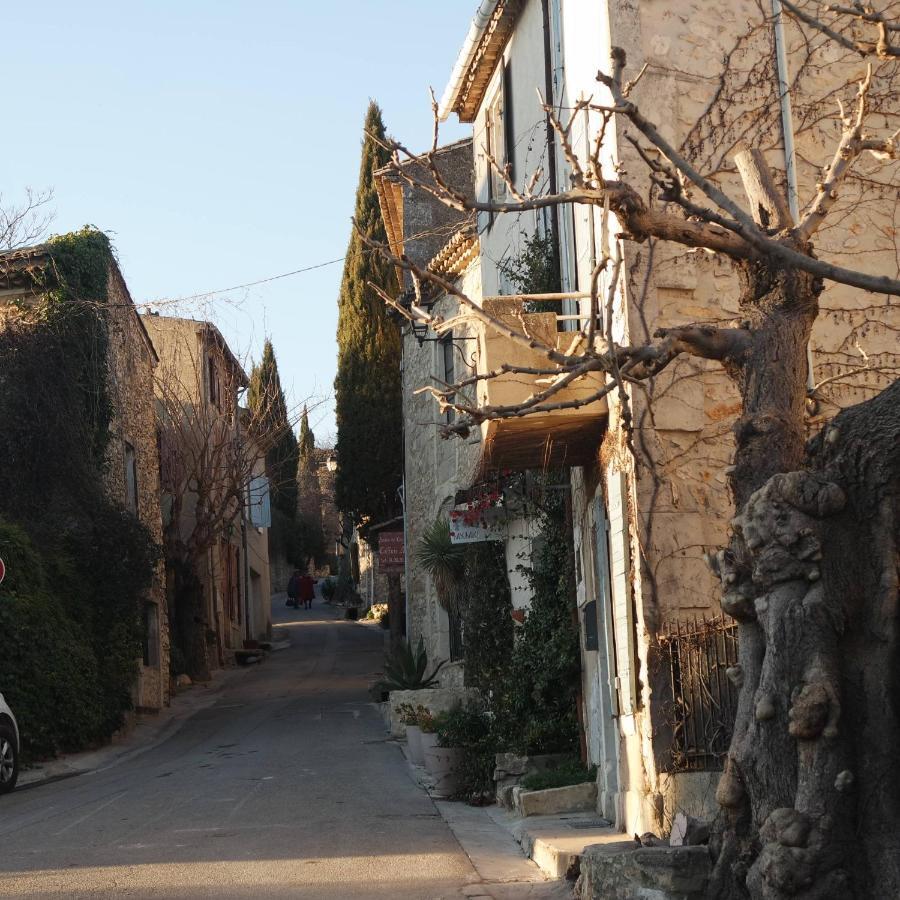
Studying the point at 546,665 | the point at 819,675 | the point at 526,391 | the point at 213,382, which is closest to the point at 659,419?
the point at 526,391

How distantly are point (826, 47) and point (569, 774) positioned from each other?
701 cm

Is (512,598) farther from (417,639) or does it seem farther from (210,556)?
(210,556)

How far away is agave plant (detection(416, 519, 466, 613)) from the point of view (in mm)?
21969

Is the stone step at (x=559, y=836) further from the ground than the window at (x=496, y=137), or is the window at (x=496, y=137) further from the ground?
the window at (x=496, y=137)

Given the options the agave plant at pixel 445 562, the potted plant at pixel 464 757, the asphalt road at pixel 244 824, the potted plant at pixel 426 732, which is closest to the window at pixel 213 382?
the agave plant at pixel 445 562

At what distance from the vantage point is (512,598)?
1888 centimetres

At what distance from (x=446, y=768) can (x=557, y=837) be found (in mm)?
4310

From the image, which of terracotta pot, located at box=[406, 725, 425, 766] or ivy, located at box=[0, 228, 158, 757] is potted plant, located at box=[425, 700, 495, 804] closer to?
terracotta pot, located at box=[406, 725, 425, 766]

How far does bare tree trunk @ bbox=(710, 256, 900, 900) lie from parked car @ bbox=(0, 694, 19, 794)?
1111 centimetres

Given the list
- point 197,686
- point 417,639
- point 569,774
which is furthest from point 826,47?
point 197,686

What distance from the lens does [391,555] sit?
97.2 feet

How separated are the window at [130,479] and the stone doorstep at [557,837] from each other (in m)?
16.6

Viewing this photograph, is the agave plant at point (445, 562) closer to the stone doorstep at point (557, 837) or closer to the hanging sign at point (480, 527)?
the hanging sign at point (480, 527)

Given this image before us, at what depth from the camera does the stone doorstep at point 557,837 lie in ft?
30.1
